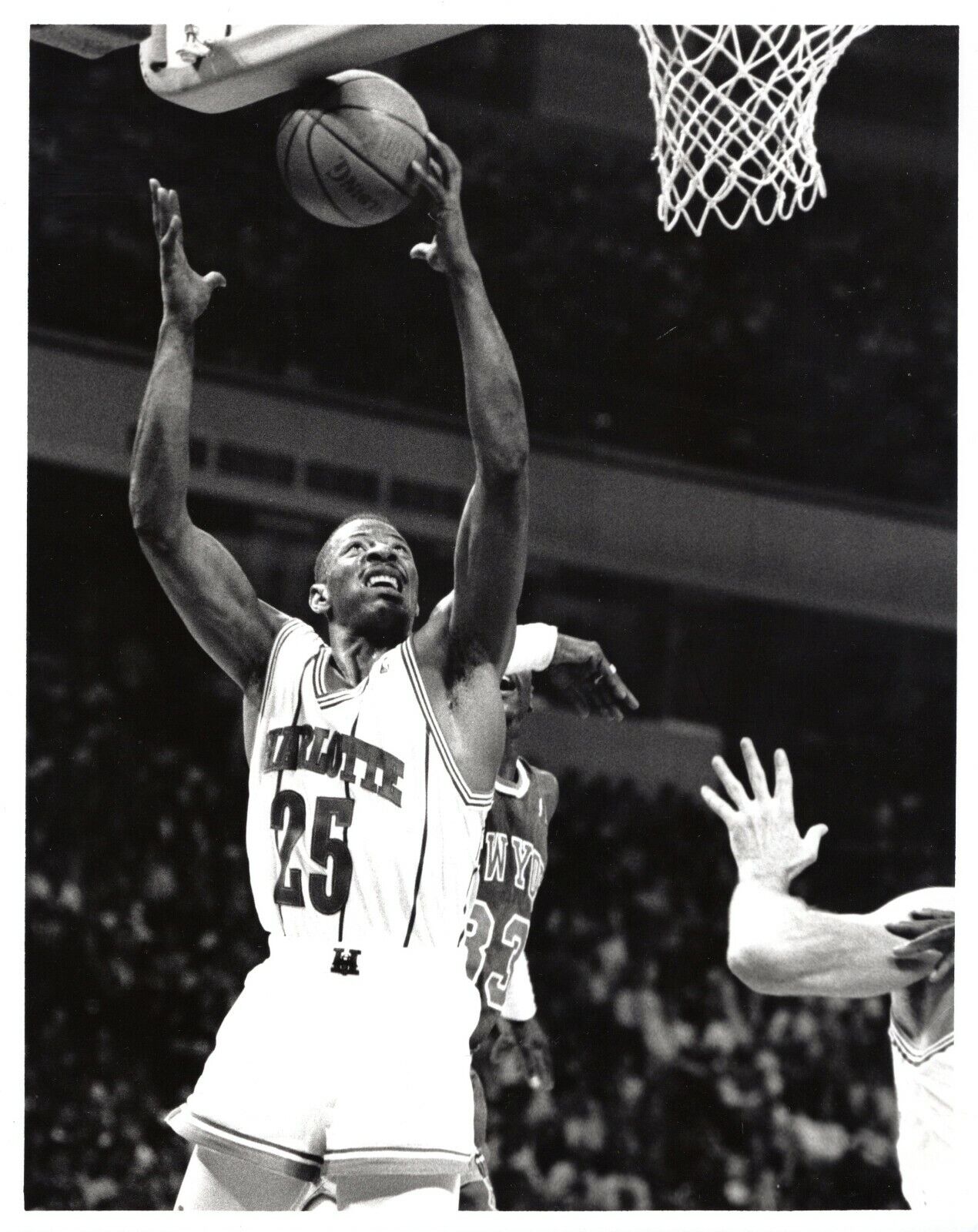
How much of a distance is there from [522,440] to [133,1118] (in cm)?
299

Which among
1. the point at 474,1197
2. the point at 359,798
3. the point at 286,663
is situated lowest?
the point at 474,1197

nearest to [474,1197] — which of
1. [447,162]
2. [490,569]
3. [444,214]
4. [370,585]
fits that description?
[370,585]

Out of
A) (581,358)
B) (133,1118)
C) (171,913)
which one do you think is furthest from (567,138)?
(133,1118)

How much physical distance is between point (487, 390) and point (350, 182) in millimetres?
711

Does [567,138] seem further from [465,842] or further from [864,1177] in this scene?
[864,1177]

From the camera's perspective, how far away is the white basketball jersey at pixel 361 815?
364 cm

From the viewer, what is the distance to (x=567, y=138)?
19.0ft

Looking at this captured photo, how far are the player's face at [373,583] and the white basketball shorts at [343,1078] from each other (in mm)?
829

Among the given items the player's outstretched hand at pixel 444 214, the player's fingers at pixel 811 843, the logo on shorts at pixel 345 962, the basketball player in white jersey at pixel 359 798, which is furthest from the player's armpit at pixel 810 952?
the player's outstretched hand at pixel 444 214

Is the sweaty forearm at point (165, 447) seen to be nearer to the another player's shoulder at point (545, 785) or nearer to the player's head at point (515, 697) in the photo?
the player's head at point (515, 697)

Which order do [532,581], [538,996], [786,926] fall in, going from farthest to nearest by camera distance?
1. [532,581]
2. [538,996]
3. [786,926]

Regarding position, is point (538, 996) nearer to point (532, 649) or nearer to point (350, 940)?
point (532, 649)

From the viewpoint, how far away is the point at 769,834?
3857 mm
